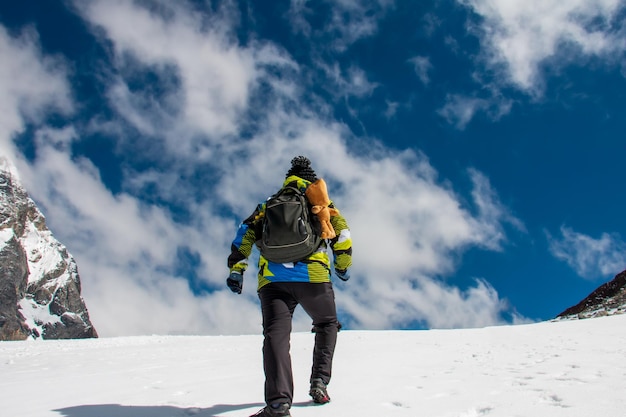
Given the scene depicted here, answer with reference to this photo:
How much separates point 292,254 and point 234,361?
587 centimetres

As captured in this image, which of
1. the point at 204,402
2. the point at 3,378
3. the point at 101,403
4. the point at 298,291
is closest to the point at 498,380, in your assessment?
the point at 298,291

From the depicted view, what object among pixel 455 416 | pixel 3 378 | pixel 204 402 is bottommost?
pixel 455 416

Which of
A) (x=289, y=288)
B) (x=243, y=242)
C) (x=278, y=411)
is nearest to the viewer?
(x=278, y=411)

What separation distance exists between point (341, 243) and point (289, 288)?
760 mm

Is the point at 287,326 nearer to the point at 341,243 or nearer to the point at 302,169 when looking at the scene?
the point at 341,243

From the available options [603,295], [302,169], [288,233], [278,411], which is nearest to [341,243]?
[288,233]

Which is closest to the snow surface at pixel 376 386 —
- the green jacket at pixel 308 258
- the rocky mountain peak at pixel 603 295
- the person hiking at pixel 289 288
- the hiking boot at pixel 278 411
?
the hiking boot at pixel 278 411

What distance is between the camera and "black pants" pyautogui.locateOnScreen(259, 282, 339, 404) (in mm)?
3734

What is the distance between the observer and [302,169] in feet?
16.4

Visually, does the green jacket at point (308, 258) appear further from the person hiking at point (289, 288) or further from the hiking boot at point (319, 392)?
the hiking boot at point (319, 392)

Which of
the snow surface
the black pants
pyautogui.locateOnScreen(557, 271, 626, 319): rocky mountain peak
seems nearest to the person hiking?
the black pants

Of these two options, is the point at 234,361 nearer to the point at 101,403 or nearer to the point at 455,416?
the point at 101,403

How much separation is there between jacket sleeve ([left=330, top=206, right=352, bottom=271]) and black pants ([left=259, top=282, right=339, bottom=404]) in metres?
0.33

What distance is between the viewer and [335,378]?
602 cm
